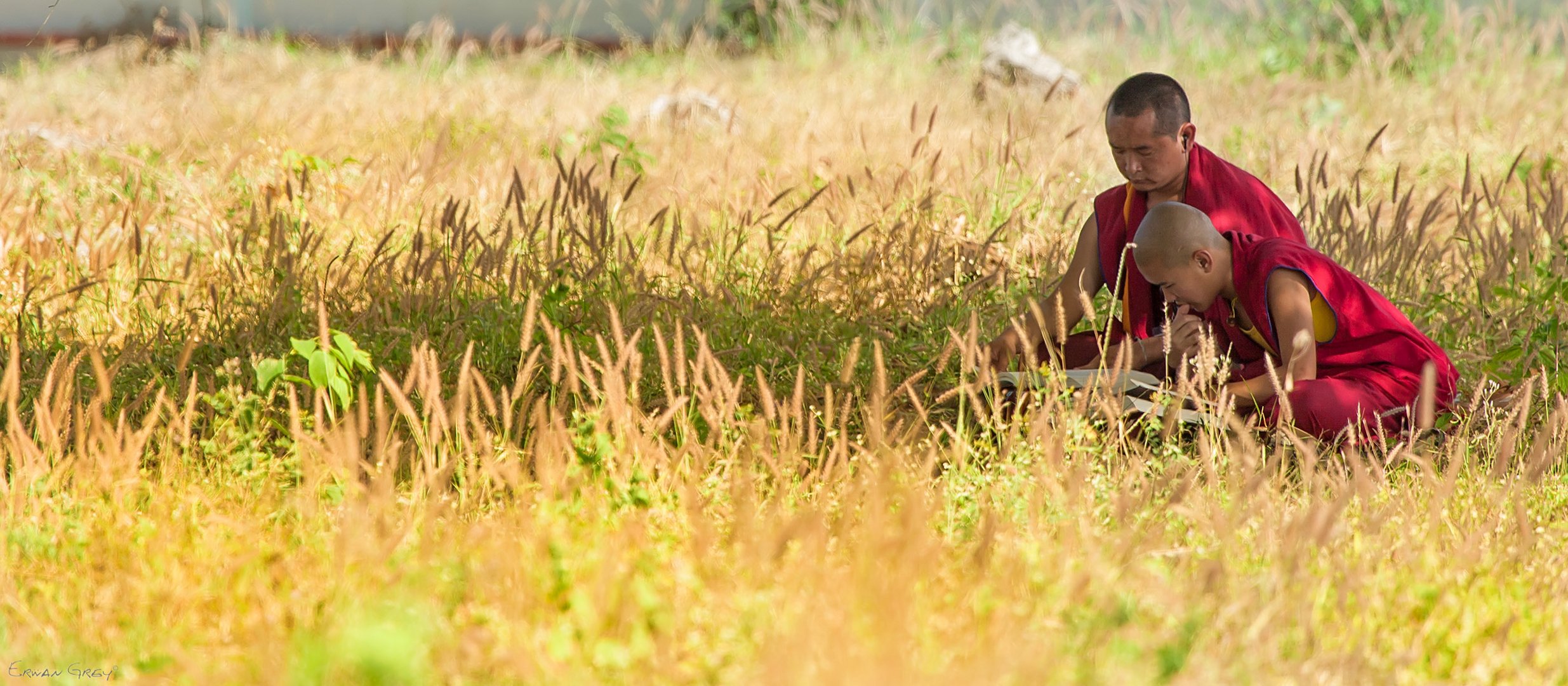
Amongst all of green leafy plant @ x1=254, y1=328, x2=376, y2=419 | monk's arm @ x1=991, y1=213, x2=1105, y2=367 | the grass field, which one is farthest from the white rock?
green leafy plant @ x1=254, y1=328, x2=376, y2=419

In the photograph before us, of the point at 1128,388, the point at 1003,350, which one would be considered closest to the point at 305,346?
the point at 1003,350

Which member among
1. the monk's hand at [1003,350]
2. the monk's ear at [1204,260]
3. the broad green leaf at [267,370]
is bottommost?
the monk's hand at [1003,350]

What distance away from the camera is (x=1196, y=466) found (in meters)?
2.82

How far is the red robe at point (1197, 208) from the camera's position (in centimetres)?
335

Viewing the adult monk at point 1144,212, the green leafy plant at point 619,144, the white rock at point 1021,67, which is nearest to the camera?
the adult monk at point 1144,212

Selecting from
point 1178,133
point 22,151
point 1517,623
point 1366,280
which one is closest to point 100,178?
point 22,151

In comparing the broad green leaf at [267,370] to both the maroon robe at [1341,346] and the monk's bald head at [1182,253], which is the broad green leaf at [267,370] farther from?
the maroon robe at [1341,346]

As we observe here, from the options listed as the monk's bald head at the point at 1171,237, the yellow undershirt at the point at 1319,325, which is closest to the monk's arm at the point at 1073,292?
the monk's bald head at the point at 1171,237

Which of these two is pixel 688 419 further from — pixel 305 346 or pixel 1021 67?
pixel 1021 67

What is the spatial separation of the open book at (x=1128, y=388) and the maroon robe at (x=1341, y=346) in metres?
0.26

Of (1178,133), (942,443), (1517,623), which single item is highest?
(1178,133)

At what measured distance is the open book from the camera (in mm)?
2592

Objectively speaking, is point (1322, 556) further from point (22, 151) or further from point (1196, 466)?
point (22, 151)

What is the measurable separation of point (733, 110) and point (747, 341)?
114 inches
